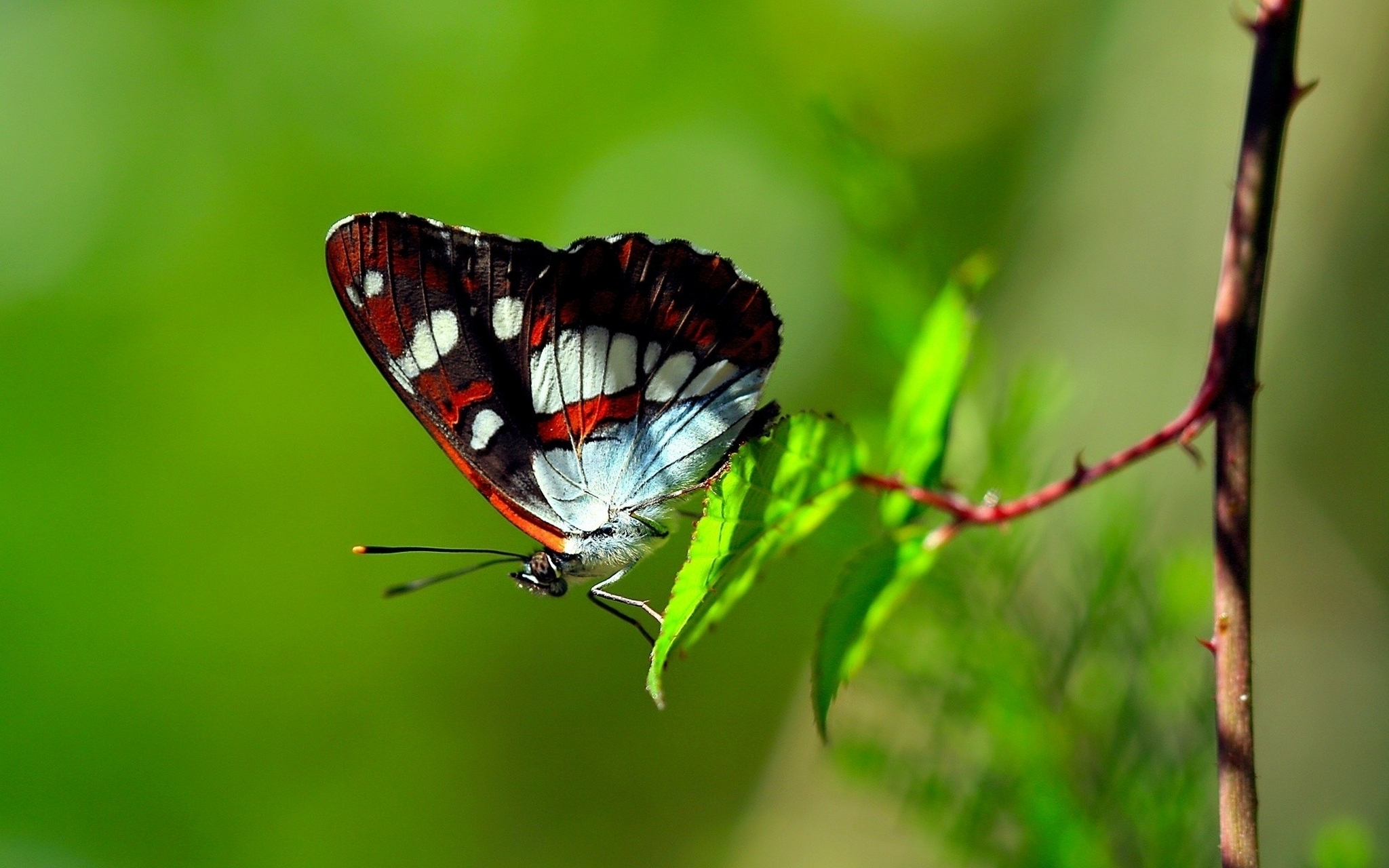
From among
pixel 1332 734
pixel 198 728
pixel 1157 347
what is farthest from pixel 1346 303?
pixel 198 728

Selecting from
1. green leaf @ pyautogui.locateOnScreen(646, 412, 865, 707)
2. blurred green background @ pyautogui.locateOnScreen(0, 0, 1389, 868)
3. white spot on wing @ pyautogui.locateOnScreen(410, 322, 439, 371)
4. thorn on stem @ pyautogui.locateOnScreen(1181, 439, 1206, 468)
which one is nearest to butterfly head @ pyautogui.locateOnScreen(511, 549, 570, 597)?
white spot on wing @ pyautogui.locateOnScreen(410, 322, 439, 371)

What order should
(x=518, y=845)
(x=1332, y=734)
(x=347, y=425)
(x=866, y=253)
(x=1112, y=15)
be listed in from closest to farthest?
(x=866, y=253) < (x=1332, y=734) < (x=1112, y=15) < (x=347, y=425) < (x=518, y=845)

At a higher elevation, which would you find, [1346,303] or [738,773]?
[1346,303]

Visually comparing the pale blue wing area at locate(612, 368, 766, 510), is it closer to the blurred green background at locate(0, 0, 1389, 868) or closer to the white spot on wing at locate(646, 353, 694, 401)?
the white spot on wing at locate(646, 353, 694, 401)

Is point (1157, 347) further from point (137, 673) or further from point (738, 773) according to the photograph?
point (137, 673)

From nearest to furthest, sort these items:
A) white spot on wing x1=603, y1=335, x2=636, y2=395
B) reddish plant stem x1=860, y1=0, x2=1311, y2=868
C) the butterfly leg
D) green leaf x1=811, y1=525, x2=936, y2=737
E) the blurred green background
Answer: reddish plant stem x1=860, y1=0, x2=1311, y2=868, green leaf x1=811, y1=525, x2=936, y2=737, the butterfly leg, white spot on wing x1=603, y1=335, x2=636, y2=395, the blurred green background

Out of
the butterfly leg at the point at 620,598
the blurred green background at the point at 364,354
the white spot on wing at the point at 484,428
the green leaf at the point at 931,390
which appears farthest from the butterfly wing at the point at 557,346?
the blurred green background at the point at 364,354
